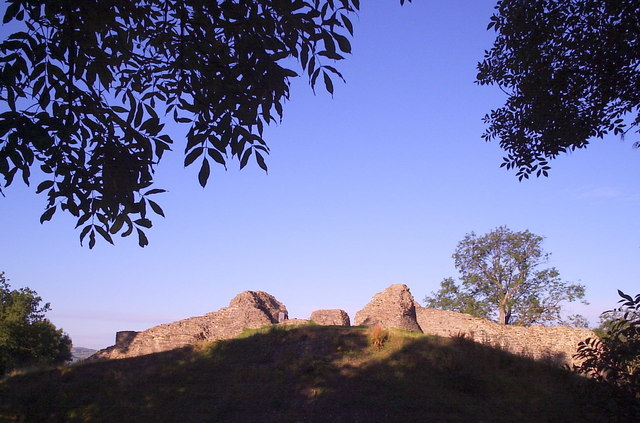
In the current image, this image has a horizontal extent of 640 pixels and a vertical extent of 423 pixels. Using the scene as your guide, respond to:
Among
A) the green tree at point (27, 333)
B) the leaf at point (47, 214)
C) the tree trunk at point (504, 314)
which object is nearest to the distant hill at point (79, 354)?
the green tree at point (27, 333)

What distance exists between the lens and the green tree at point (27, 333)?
1287 inches

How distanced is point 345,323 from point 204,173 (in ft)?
72.2

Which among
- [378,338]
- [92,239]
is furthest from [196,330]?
[92,239]

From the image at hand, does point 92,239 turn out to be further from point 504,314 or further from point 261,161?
point 504,314

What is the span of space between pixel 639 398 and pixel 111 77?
5498 millimetres

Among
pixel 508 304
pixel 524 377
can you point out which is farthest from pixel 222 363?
pixel 508 304

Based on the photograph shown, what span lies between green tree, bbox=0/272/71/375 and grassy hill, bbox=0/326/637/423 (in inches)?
606

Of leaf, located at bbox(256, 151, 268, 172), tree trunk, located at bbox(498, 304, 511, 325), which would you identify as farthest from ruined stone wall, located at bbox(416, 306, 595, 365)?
leaf, located at bbox(256, 151, 268, 172)

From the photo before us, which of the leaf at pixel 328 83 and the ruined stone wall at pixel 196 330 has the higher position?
the leaf at pixel 328 83

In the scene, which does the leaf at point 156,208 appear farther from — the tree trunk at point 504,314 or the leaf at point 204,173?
the tree trunk at point 504,314

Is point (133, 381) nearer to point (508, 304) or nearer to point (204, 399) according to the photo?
point (204, 399)

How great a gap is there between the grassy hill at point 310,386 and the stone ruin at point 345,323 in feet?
15.5

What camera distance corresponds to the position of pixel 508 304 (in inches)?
1555

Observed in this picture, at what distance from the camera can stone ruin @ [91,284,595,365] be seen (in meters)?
24.0
